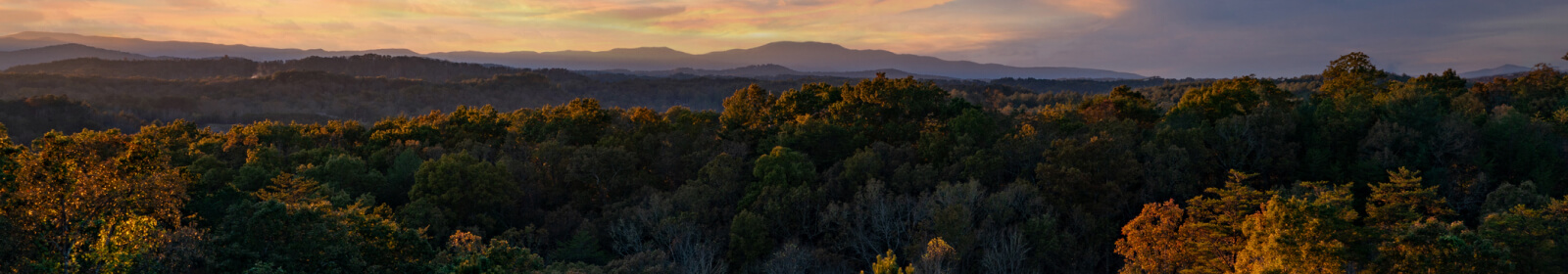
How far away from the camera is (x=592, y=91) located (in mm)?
196125

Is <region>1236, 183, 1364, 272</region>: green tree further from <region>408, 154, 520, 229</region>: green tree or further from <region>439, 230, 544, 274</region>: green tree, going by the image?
<region>408, 154, 520, 229</region>: green tree

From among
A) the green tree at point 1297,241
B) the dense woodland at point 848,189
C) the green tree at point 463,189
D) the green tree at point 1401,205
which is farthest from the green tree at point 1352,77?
the green tree at point 463,189

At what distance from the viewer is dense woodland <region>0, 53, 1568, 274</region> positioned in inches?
613

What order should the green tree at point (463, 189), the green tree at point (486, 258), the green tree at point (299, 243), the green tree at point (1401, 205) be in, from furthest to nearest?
the green tree at point (463, 189) → the green tree at point (1401, 205) → the green tree at point (299, 243) → the green tree at point (486, 258)

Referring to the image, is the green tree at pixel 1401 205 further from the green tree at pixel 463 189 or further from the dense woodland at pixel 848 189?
the green tree at pixel 463 189

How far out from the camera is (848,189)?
1278 inches

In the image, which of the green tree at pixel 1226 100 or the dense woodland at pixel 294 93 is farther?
the dense woodland at pixel 294 93

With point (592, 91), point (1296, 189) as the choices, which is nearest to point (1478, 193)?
point (1296, 189)

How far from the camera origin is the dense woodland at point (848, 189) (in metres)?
15.6

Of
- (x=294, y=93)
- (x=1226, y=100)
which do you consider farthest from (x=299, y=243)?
(x=294, y=93)

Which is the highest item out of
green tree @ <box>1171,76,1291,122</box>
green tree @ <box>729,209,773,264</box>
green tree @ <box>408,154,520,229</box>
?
green tree @ <box>1171,76,1291,122</box>

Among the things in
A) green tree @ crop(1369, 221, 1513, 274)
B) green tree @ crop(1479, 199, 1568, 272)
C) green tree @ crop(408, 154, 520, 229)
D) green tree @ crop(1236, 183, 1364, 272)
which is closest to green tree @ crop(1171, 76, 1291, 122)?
green tree @ crop(1479, 199, 1568, 272)

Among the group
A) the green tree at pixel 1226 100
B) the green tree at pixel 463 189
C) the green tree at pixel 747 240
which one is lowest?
the green tree at pixel 747 240

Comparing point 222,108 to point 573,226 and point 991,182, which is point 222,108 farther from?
point 991,182
